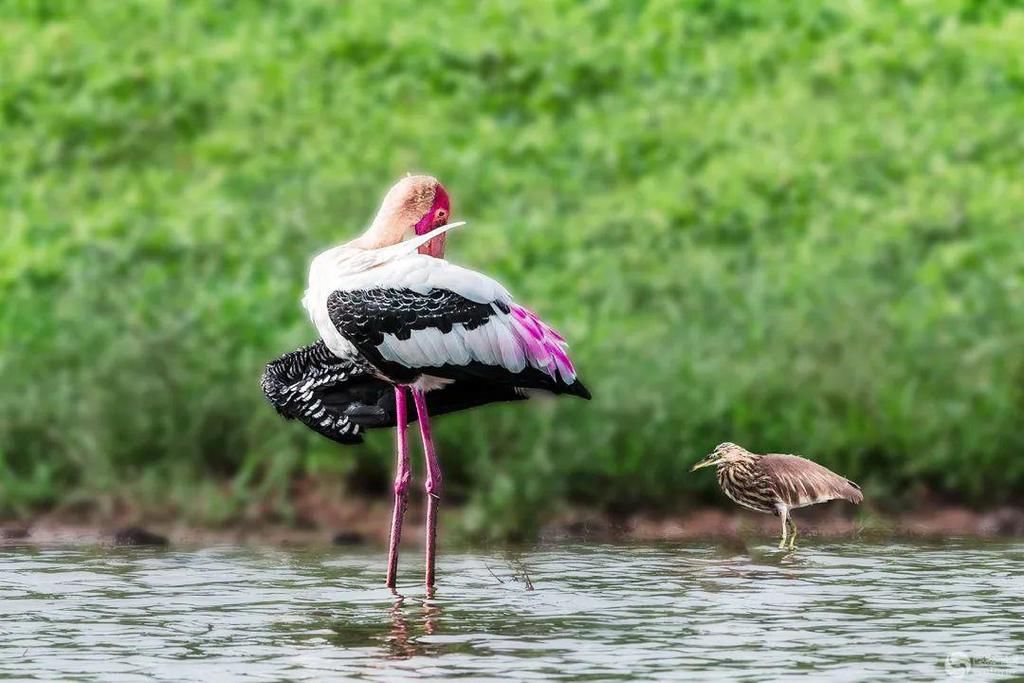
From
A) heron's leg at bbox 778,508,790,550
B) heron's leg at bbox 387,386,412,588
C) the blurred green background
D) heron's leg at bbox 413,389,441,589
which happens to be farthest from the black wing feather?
the blurred green background

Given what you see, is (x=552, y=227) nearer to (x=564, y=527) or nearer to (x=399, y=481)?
(x=564, y=527)

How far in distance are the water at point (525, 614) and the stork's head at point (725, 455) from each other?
391mm

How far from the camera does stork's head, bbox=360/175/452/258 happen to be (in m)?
8.45

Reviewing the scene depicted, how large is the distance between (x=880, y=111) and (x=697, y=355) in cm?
405

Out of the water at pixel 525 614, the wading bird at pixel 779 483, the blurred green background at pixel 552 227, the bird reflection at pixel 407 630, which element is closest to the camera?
the water at pixel 525 614

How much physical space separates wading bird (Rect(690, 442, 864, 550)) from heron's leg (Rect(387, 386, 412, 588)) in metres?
1.48

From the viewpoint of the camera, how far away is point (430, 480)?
8.62 metres

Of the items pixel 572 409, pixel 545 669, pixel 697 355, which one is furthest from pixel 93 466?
pixel 545 669

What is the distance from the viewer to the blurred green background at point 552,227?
10289mm

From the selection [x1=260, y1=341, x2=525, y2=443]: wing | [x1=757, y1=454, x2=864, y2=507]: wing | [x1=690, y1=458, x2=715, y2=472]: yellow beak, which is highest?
[x1=260, y1=341, x2=525, y2=443]: wing

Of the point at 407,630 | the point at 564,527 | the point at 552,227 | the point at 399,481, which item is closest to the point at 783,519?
the point at 564,527

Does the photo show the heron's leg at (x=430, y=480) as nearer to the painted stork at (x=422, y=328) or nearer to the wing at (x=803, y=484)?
the painted stork at (x=422, y=328)

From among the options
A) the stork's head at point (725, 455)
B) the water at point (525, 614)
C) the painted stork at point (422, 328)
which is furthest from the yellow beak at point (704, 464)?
the painted stork at point (422, 328)

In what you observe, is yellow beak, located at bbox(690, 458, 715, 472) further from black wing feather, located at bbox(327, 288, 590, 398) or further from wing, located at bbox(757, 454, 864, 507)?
black wing feather, located at bbox(327, 288, 590, 398)
